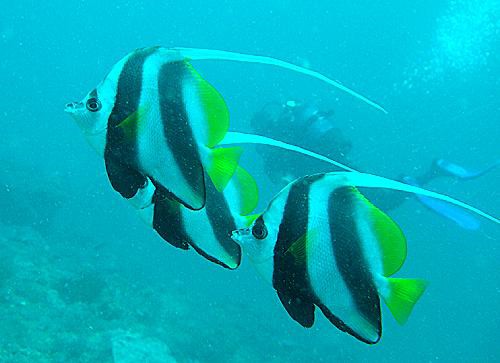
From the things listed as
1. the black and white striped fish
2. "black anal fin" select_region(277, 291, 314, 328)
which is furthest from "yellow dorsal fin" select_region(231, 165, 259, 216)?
"black anal fin" select_region(277, 291, 314, 328)

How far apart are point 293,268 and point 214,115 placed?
0.33 metres

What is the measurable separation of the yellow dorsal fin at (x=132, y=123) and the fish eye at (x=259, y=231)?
0.95 feet

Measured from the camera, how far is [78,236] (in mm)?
15664

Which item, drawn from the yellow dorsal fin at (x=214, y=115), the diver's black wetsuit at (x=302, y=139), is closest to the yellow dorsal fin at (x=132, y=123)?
the yellow dorsal fin at (x=214, y=115)

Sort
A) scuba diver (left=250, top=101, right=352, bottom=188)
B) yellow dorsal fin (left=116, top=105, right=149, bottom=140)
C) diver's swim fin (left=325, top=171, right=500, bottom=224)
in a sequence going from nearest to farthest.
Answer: diver's swim fin (left=325, top=171, right=500, bottom=224) → yellow dorsal fin (left=116, top=105, right=149, bottom=140) → scuba diver (left=250, top=101, right=352, bottom=188)

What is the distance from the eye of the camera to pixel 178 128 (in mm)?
917

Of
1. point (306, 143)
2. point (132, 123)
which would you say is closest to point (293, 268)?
point (132, 123)

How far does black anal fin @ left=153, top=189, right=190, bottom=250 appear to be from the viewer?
103 cm

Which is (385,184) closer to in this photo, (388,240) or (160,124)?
(388,240)

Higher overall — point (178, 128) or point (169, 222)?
point (178, 128)

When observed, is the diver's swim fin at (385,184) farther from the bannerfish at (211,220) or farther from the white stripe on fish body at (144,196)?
the white stripe on fish body at (144,196)

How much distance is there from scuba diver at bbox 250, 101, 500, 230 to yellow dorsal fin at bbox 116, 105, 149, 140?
24.5 ft

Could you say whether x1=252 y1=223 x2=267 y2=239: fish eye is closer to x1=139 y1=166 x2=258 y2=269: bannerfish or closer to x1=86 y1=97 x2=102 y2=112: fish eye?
x1=139 y1=166 x2=258 y2=269: bannerfish

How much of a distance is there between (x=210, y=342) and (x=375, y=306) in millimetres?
8984
